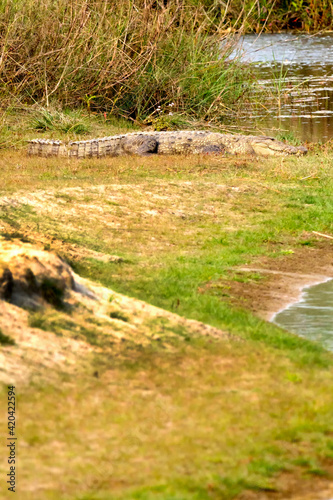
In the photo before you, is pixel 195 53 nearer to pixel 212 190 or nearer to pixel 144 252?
pixel 212 190

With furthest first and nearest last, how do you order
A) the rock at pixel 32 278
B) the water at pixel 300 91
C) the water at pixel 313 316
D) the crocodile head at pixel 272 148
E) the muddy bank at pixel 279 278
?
the water at pixel 300 91 → the crocodile head at pixel 272 148 → the muddy bank at pixel 279 278 → the water at pixel 313 316 → the rock at pixel 32 278

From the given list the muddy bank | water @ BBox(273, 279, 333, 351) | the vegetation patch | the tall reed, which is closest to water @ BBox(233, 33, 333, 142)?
the tall reed

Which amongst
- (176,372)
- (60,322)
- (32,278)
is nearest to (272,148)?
(32,278)

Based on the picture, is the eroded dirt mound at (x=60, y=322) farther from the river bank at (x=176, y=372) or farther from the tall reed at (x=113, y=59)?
the tall reed at (x=113, y=59)

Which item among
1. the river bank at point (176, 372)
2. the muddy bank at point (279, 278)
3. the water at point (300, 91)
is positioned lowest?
the water at point (300, 91)

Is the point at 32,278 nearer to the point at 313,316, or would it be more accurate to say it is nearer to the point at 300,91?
the point at 313,316

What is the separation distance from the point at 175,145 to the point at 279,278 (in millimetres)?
6220

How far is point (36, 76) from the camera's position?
45.4 feet

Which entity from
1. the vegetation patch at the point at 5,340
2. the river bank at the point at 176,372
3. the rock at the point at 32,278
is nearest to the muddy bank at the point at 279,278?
the river bank at the point at 176,372

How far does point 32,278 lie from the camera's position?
4746 mm

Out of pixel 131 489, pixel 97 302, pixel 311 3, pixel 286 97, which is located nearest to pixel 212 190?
pixel 97 302

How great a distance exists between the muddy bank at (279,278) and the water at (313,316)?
9cm

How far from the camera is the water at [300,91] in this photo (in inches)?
615

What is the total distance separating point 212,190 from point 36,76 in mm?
5894
